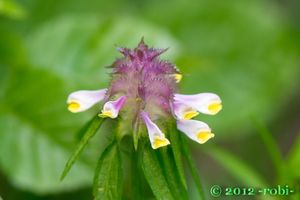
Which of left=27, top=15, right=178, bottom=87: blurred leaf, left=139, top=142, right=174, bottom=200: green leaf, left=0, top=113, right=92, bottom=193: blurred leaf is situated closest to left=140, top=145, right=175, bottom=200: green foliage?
left=139, top=142, right=174, bottom=200: green leaf

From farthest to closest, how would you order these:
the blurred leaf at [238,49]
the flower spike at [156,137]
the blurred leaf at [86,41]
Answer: the blurred leaf at [238,49]
the blurred leaf at [86,41]
the flower spike at [156,137]

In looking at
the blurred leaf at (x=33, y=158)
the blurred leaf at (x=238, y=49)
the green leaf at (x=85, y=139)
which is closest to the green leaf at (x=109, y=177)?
the green leaf at (x=85, y=139)

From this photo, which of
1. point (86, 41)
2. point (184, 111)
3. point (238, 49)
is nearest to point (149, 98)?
point (184, 111)

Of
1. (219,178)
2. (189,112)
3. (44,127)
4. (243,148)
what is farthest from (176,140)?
(243,148)

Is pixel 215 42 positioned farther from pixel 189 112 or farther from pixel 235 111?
pixel 189 112

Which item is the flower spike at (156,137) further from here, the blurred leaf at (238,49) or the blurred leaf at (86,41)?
the blurred leaf at (238,49)

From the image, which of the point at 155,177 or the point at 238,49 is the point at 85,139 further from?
the point at 238,49
